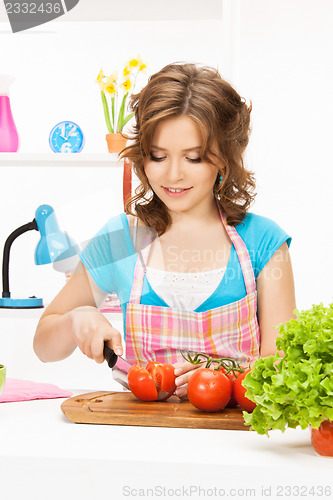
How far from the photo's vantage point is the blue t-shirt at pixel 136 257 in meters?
1.36

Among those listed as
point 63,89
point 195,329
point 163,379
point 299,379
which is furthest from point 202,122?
point 63,89

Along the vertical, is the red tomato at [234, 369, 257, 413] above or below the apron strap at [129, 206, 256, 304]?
below

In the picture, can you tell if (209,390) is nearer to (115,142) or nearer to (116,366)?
(116,366)

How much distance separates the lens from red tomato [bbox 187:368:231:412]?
85 centimetres

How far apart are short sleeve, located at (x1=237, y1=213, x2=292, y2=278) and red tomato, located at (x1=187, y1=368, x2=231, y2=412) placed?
528 mm

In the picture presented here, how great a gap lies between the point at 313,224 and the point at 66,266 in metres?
0.88

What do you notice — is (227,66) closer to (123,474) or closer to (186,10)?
(186,10)

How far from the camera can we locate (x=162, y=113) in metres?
1.21

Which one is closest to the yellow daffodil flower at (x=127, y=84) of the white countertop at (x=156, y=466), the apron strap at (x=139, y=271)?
the apron strap at (x=139, y=271)

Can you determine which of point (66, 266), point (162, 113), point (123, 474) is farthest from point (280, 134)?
point (123, 474)

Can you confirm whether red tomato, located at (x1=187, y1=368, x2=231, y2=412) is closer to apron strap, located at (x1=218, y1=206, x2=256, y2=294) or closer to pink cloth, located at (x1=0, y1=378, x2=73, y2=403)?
pink cloth, located at (x1=0, y1=378, x2=73, y2=403)

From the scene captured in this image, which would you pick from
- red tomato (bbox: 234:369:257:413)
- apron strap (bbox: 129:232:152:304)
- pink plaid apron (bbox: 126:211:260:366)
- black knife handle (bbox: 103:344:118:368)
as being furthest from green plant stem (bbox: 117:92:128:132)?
red tomato (bbox: 234:369:257:413)

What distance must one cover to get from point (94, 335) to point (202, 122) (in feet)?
1.63

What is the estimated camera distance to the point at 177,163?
121 centimetres
